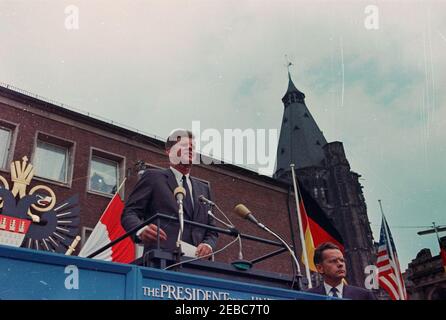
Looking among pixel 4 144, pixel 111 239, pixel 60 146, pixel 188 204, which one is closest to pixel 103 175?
pixel 60 146

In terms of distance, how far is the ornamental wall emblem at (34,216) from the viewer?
39.9ft

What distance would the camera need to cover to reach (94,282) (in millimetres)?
2703

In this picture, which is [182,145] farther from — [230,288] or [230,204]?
[230,204]

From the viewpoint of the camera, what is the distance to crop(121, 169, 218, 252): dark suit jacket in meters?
4.31

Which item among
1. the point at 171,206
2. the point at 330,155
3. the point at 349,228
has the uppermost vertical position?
the point at 330,155

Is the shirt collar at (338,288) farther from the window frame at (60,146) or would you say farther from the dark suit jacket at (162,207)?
the window frame at (60,146)

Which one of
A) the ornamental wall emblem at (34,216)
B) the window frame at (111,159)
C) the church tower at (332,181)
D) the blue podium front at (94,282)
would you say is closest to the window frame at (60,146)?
the ornamental wall emblem at (34,216)

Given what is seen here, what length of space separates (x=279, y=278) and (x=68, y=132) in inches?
539

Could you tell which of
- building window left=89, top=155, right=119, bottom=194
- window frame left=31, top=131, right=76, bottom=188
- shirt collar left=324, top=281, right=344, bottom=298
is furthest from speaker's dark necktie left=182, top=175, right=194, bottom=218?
building window left=89, top=155, right=119, bottom=194

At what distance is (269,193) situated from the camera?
22.1 metres

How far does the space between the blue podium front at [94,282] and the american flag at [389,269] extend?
9054 mm

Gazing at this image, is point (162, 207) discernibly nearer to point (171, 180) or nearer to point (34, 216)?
point (171, 180)
